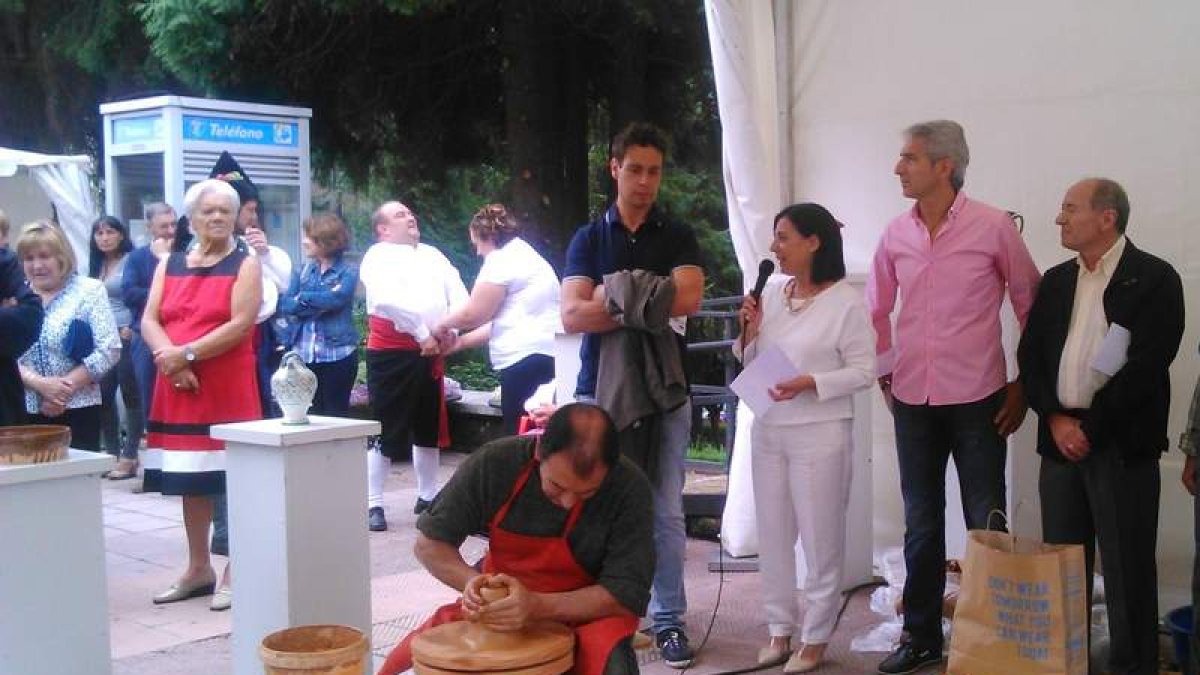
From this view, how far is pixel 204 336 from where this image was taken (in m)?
5.10

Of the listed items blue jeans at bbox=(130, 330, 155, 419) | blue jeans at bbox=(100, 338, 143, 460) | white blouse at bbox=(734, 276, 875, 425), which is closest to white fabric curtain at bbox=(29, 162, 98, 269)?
blue jeans at bbox=(100, 338, 143, 460)

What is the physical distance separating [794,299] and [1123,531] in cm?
127

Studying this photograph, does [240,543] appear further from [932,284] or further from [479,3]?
[479,3]

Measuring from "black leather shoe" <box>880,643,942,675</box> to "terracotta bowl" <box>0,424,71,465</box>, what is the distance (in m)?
2.77

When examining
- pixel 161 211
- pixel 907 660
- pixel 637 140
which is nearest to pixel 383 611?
pixel 907 660

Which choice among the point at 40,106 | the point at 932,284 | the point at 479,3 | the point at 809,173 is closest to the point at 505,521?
the point at 932,284

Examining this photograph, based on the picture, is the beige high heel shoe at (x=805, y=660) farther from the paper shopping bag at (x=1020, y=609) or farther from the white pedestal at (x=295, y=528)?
the white pedestal at (x=295, y=528)

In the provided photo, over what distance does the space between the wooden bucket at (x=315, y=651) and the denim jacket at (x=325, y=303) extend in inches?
149

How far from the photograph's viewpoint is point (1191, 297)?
456cm

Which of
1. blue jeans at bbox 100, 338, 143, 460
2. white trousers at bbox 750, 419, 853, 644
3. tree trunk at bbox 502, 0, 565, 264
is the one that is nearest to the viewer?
white trousers at bbox 750, 419, 853, 644

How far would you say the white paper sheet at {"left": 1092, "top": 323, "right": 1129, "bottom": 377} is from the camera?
3824 millimetres

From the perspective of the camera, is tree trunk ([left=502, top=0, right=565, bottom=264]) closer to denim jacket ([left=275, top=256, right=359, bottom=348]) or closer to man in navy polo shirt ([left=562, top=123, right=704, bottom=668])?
denim jacket ([left=275, top=256, right=359, bottom=348])

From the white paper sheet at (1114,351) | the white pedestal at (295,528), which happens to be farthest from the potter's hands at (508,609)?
the white paper sheet at (1114,351)

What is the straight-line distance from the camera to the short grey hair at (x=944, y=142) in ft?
13.7
